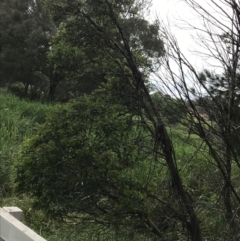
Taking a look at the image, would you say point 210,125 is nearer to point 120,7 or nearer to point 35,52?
point 120,7

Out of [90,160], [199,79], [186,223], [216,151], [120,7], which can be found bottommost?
[186,223]

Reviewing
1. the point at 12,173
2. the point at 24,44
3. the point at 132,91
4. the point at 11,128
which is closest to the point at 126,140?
the point at 132,91

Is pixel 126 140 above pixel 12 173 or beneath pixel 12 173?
above

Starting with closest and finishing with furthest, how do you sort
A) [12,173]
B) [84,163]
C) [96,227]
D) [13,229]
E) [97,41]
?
[13,229], [84,163], [96,227], [97,41], [12,173]

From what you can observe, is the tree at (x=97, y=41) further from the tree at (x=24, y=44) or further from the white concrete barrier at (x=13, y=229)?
the tree at (x=24, y=44)

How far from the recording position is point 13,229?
272 centimetres

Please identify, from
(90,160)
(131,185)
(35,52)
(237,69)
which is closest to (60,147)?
(90,160)

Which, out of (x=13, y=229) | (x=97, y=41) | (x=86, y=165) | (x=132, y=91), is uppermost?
(x=97, y=41)

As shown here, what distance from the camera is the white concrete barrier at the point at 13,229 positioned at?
8.34 ft

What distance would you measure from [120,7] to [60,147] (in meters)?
1.95

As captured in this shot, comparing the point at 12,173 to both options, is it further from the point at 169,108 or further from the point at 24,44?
the point at 24,44

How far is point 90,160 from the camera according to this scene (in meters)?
5.20

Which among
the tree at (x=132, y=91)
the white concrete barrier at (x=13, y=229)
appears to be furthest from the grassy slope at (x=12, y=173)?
the white concrete barrier at (x=13, y=229)

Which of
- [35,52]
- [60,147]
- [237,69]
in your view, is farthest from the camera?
[35,52]
